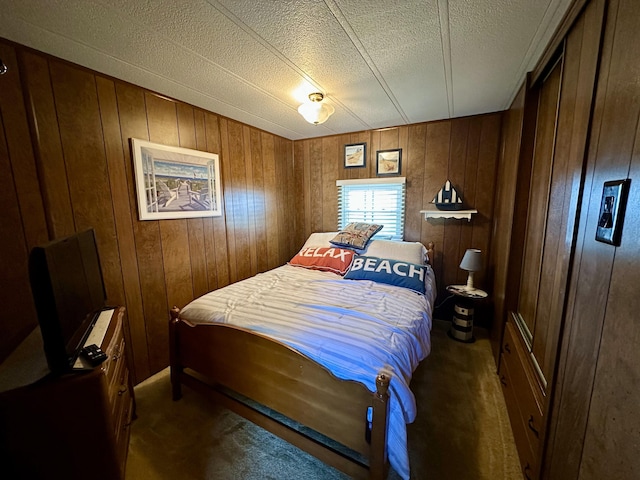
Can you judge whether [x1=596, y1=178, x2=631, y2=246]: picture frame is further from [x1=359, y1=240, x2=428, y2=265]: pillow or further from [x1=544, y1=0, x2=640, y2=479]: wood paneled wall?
[x1=359, y1=240, x2=428, y2=265]: pillow

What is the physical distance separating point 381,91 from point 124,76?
6.41 feet

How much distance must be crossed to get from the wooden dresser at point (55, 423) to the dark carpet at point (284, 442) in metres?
0.39

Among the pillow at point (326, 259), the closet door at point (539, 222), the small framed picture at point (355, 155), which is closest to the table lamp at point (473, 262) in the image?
the closet door at point (539, 222)

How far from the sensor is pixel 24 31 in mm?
1340

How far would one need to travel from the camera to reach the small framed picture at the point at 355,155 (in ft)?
10.8

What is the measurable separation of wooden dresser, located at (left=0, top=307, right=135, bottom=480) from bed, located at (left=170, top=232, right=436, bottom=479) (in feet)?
1.97

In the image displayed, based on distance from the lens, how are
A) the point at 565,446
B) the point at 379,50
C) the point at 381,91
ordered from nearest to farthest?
the point at 565,446, the point at 379,50, the point at 381,91

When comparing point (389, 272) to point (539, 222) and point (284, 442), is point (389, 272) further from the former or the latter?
point (284, 442)

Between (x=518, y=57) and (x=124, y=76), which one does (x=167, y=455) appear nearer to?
(x=124, y=76)

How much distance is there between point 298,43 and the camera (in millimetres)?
1494

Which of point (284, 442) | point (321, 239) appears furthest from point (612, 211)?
point (321, 239)

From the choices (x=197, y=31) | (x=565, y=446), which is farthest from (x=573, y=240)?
(x=197, y=31)

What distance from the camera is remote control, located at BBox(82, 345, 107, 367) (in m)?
1.14

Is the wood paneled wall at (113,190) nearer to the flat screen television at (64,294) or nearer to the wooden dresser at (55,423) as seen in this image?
the flat screen television at (64,294)
